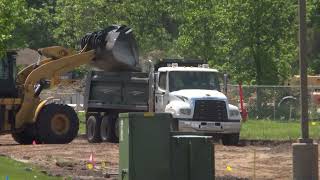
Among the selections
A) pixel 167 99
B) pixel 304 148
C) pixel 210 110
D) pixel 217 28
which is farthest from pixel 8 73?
pixel 217 28

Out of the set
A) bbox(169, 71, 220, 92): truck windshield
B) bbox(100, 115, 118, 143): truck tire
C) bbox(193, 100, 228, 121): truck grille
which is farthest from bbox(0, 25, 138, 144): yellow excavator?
bbox(193, 100, 228, 121): truck grille

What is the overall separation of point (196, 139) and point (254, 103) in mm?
30908

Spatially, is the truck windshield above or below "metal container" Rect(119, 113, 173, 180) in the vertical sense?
above

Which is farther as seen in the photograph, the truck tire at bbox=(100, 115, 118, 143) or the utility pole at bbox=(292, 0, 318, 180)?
the truck tire at bbox=(100, 115, 118, 143)

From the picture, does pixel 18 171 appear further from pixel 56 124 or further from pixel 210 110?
pixel 210 110

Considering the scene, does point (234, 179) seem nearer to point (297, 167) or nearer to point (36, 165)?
point (297, 167)

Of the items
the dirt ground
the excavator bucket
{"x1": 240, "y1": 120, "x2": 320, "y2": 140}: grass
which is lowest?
{"x1": 240, "y1": 120, "x2": 320, "y2": 140}: grass

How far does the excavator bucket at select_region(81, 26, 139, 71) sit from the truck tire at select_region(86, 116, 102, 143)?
1.96m

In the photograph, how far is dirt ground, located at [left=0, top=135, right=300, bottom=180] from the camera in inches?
778

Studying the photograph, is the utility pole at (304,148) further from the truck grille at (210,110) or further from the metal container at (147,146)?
the truck grille at (210,110)

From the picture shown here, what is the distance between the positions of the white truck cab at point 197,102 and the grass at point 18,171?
8284 mm

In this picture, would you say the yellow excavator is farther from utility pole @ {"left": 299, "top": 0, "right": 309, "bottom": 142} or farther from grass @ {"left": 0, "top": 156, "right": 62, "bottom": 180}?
utility pole @ {"left": 299, "top": 0, "right": 309, "bottom": 142}

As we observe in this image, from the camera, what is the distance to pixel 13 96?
2953cm

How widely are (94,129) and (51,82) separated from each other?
2628mm
